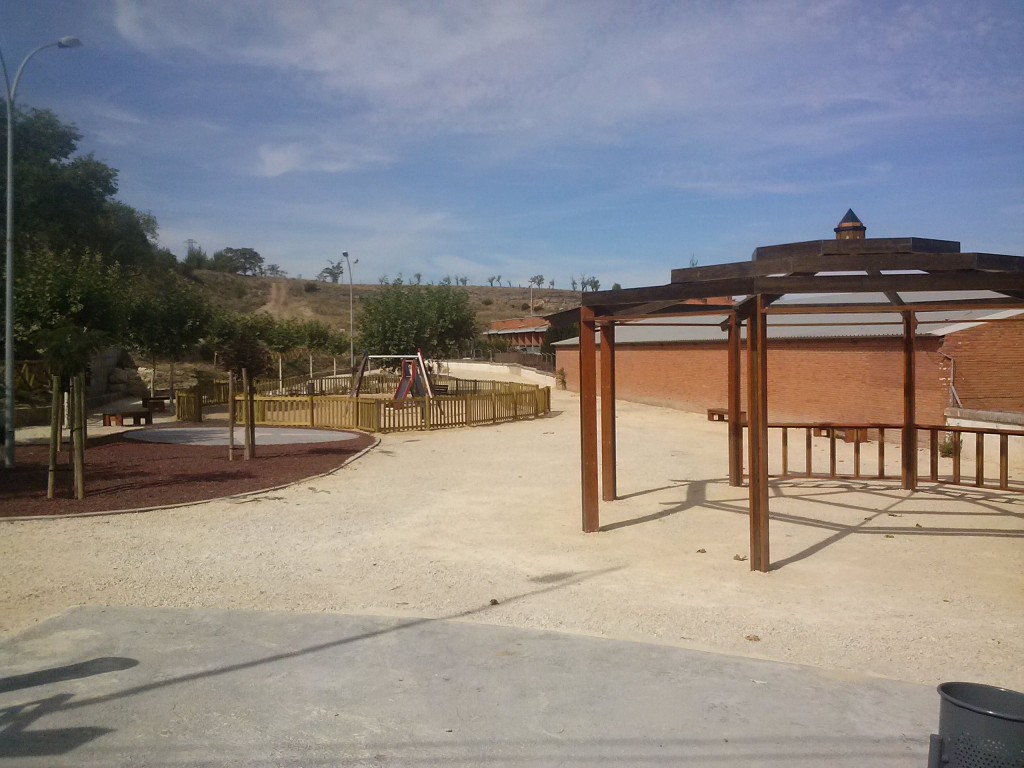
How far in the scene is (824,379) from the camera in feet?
76.8

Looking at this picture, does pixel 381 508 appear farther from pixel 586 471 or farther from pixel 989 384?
pixel 989 384

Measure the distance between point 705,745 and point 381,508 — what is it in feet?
25.3

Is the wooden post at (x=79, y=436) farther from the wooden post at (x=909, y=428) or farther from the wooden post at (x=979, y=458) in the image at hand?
the wooden post at (x=979, y=458)

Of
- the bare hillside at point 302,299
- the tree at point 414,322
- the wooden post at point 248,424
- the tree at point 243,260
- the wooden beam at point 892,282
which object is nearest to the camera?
the wooden beam at point 892,282

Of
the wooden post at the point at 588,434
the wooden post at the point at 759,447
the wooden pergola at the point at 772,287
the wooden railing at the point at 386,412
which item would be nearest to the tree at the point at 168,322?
the wooden railing at the point at 386,412

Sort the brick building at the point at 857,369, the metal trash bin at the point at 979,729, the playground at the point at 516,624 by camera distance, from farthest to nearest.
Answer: the brick building at the point at 857,369
the playground at the point at 516,624
the metal trash bin at the point at 979,729

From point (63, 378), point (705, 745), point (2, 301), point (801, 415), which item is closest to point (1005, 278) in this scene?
point (705, 745)

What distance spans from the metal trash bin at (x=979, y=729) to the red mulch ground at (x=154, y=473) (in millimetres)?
10415

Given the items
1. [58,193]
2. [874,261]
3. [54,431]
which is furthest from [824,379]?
[58,193]

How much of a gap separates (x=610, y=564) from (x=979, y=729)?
209 inches

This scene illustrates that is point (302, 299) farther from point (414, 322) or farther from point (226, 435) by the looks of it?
point (226, 435)

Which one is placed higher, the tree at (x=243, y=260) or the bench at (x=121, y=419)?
the tree at (x=243, y=260)

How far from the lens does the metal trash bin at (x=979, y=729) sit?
3.04 metres

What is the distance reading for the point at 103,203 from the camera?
5381 centimetres
